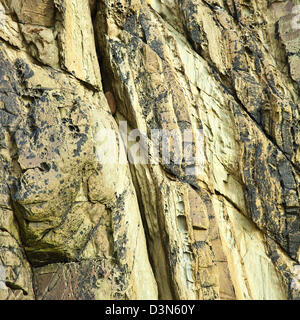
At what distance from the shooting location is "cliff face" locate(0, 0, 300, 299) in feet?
23.1

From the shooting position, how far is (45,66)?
7.84m

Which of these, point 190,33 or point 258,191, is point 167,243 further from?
point 190,33

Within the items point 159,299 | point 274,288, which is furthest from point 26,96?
point 274,288

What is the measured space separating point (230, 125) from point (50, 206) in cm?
492

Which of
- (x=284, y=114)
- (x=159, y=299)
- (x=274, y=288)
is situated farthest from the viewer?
(x=284, y=114)

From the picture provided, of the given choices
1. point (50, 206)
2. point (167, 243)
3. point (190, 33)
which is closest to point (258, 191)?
point (167, 243)

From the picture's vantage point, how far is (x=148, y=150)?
8328 mm

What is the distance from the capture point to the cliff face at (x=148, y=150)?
7.04 metres

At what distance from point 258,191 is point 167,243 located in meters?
2.74

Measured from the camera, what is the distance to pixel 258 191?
946 centimetres

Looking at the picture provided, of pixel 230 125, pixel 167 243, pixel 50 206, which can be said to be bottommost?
pixel 167 243

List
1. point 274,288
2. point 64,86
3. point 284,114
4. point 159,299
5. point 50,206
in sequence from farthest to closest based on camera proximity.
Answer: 1. point 284,114
2. point 274,288
3. point 159,299
4. point 64,86
5. point 50,206
